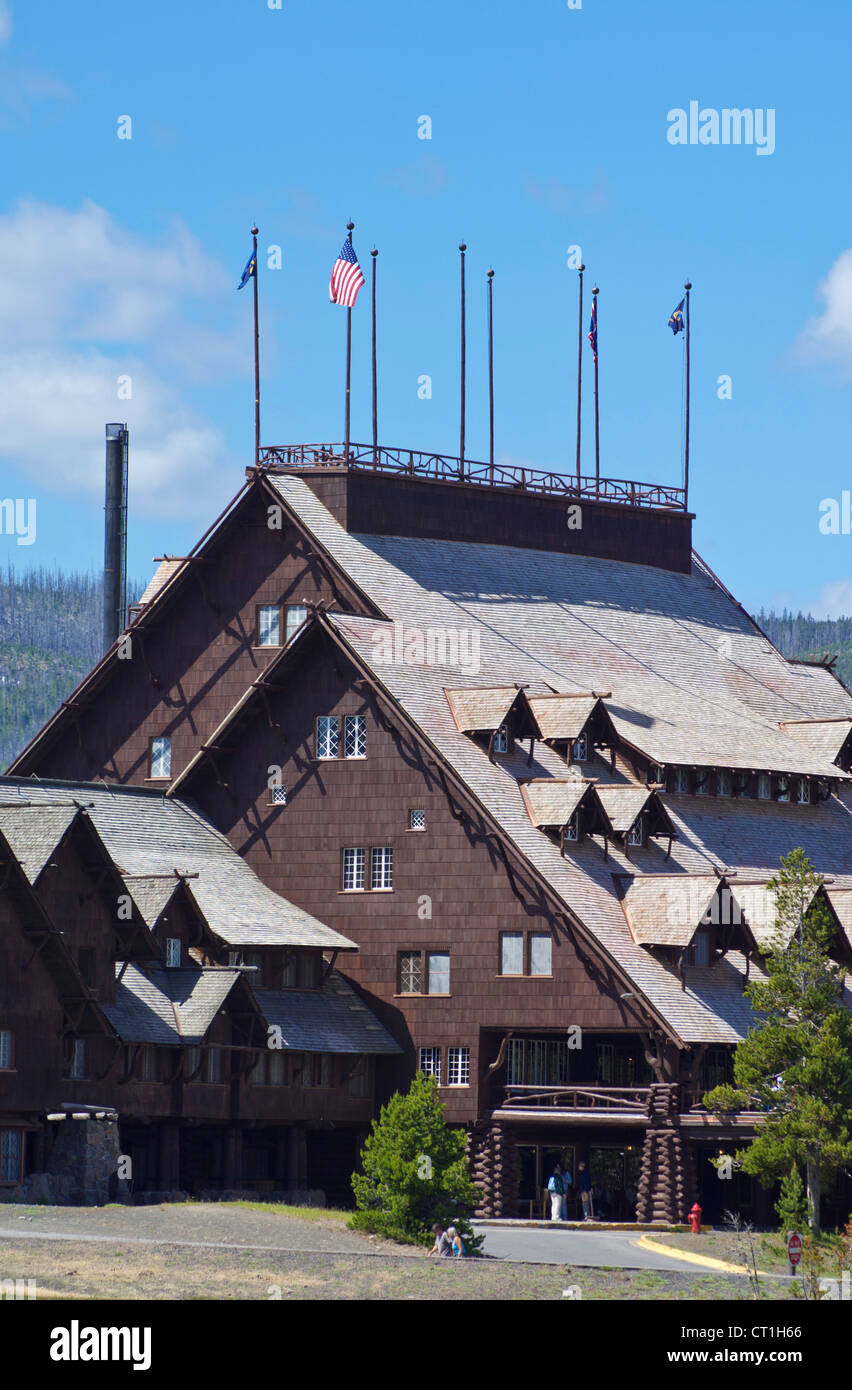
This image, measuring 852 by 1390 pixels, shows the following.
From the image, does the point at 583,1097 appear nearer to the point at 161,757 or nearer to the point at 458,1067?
the point at 458,1067

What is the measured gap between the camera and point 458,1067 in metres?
75.8

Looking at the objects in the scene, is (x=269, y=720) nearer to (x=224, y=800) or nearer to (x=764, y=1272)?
(x=224, y=800)

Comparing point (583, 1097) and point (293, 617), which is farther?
point (293, 617)

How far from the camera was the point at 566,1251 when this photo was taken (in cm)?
6178

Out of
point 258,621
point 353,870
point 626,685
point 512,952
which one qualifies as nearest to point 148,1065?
point 353,870

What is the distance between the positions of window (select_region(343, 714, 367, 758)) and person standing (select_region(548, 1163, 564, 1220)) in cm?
1315

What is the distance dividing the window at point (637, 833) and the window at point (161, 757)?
49.1 feet

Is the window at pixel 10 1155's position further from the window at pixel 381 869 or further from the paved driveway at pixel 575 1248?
→ the window at pixel 381 869

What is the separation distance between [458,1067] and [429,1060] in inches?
39.2

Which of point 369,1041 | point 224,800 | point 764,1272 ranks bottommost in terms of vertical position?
point 764,1272
